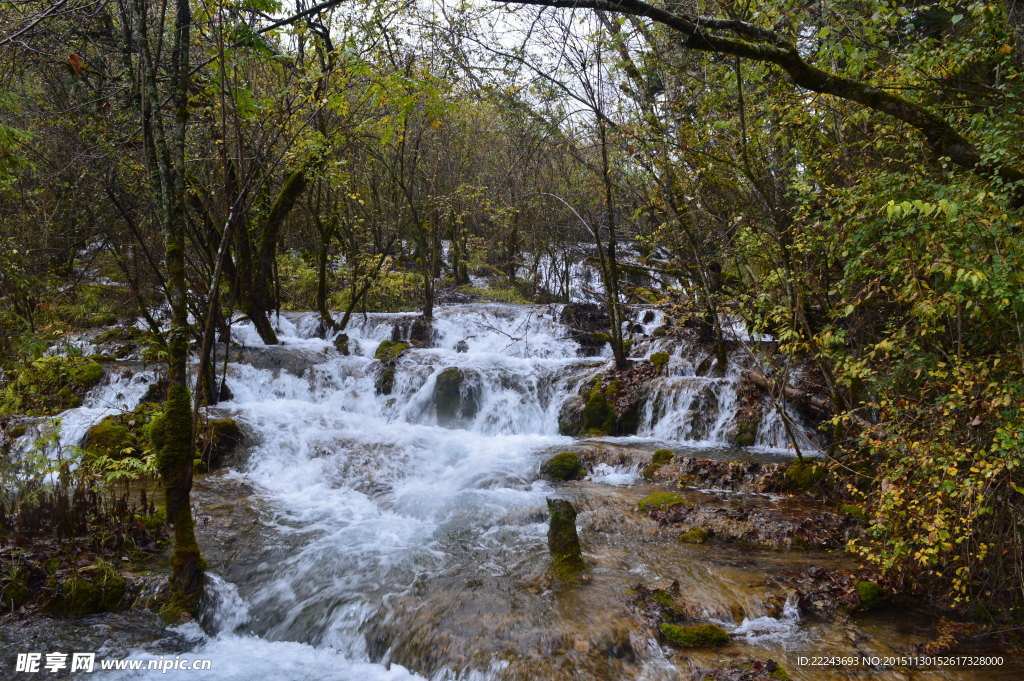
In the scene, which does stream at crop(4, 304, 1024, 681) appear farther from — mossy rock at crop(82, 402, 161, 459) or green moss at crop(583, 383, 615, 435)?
mossy rock at crop(82, 402, 161, 459)

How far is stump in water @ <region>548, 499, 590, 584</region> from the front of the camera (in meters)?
5.35

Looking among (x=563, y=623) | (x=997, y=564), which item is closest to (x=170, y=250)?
(x=563, y=623)

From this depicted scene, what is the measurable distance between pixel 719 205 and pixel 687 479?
16.3 ft

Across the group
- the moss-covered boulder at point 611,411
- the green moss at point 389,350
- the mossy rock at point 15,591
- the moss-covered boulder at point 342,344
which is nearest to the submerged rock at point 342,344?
the moss-covered boulder at point 342,344

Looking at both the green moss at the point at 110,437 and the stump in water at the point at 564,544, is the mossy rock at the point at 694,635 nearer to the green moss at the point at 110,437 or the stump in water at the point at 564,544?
the stump in water at the point at 564,544

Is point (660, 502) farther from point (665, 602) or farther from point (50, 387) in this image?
point (50, 387)

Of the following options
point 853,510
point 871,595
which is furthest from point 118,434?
point 853,510

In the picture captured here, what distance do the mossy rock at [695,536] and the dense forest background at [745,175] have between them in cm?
152

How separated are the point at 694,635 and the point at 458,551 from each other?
2.76 metres

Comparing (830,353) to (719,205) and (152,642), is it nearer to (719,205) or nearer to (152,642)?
(719,205)

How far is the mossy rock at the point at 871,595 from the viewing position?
4766 millimetres

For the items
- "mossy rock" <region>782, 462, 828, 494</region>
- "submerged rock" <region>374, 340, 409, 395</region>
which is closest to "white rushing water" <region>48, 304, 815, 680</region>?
"submerged rock" <region>374, 340, 409, 395</region>

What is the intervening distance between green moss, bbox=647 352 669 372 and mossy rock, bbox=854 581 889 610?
24.5ft

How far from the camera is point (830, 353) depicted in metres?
6.02
